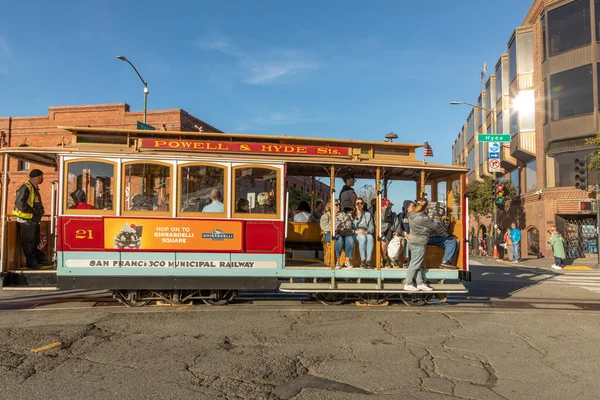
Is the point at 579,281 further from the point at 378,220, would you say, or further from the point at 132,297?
the point at 132,297

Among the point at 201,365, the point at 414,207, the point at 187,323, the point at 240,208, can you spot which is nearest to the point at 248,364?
the point at 201,365

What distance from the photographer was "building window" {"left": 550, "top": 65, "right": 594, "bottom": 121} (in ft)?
79.5

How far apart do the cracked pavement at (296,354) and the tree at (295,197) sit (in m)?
3.75

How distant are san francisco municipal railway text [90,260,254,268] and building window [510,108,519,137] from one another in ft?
88.8

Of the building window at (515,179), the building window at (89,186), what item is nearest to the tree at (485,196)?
the building window at (515,179)

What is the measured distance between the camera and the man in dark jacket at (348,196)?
9148 mm

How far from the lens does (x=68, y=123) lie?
3069cm

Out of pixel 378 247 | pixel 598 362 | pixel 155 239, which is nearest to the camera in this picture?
pixel 598 362

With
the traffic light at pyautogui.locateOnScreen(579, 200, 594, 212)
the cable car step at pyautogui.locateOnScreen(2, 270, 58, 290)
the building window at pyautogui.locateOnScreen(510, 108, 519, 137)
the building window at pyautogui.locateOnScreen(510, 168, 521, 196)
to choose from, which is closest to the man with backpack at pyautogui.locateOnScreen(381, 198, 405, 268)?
the cable car step at pyautogui.locateOnScreen(2, 270, 58, 290)

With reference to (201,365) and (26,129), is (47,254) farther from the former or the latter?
(26,129)

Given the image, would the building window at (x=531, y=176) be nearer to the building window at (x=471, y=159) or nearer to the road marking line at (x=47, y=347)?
the building window at (x=471, y=159)

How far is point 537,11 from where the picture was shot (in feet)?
92.2

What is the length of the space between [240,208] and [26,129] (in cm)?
3086

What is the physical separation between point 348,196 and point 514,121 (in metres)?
25.9
